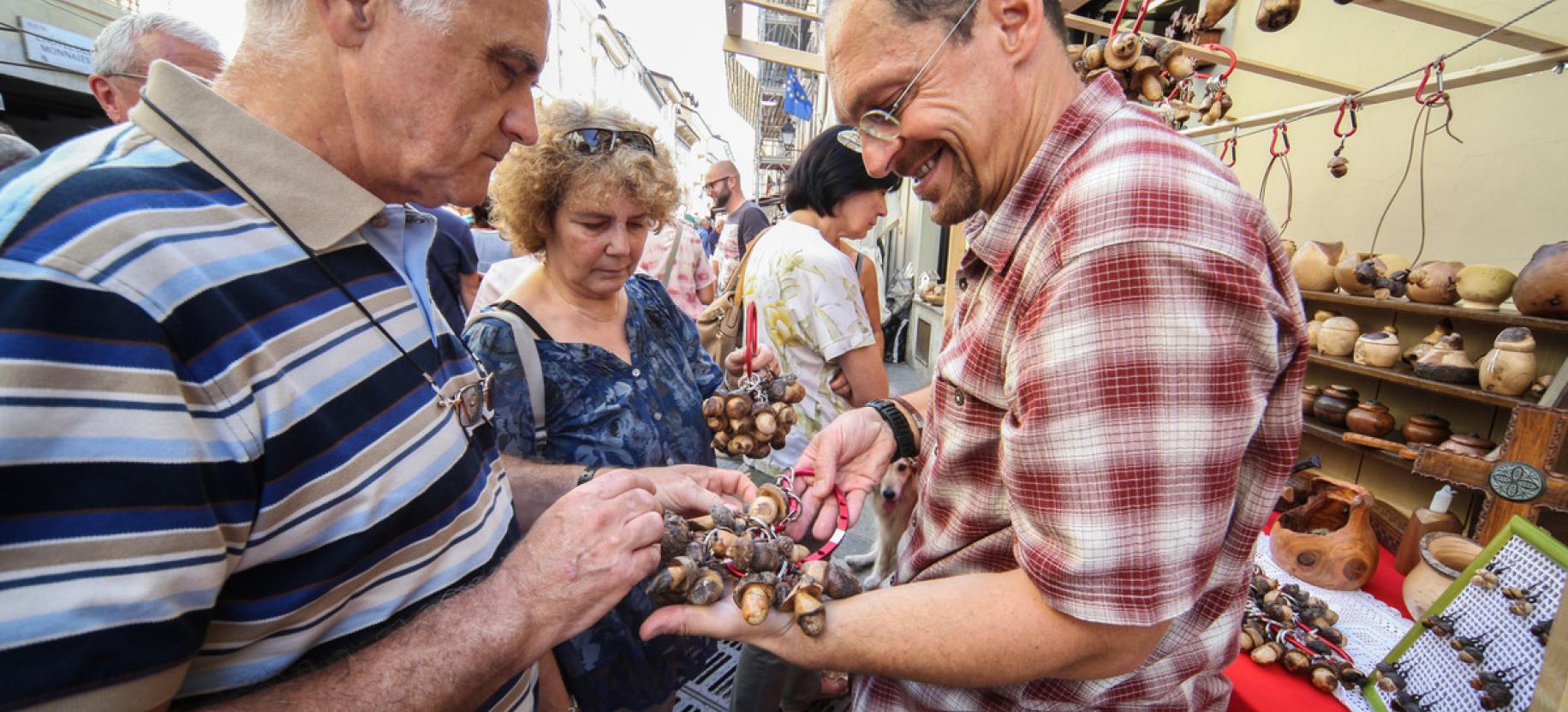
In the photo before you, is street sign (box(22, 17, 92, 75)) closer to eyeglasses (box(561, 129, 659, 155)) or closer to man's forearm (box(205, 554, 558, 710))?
eyeglasses (box(561, 129, 659, 155))

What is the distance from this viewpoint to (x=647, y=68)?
100 feet

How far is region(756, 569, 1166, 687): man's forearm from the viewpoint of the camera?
98cm

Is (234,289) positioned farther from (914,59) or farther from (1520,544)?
(1520,544)

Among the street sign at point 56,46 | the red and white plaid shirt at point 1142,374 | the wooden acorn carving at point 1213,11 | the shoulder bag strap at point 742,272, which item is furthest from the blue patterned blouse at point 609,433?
the street sign at point 56,46

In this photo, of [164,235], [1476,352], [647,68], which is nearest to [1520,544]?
[1476,352]

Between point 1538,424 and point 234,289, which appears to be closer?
point 234,289

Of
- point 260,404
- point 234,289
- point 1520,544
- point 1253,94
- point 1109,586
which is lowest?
point 1520,544

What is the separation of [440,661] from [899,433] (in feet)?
4.13

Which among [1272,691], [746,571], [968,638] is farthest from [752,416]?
[1272,691]

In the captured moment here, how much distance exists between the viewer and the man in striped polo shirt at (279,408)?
2.10ft

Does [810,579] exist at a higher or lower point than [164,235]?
lower

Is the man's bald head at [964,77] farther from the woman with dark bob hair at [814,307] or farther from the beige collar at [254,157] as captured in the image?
the woman with dark bob hair at [814,307]

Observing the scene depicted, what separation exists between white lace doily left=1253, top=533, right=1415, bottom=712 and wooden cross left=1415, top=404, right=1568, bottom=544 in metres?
0.40

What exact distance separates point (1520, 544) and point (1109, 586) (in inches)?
69.2
